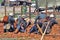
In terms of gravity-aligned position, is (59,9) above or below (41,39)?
below

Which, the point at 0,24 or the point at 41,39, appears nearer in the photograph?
the point at 41,39

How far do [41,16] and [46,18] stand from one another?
33 cm

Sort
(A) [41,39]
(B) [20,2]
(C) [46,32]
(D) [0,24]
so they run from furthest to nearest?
(B) [20,2]
(D) [0,24]
(C) [46,32]
(A) [41,39]

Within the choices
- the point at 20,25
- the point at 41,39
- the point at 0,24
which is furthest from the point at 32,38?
the point at 0,24

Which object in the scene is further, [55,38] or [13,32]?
[13,32]

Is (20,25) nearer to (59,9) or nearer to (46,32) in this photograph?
(46,32)

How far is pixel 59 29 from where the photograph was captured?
54.1 ft

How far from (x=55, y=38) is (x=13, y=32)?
275 cm

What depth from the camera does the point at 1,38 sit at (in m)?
12.7

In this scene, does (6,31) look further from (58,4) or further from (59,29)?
(58,4)

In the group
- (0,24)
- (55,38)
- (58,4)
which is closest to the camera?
(55,38)

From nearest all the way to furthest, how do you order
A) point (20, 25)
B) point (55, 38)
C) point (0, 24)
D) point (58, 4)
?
1. point (55, 38)
2. point (20, 25)
3. point (0, 24)
4. point (58, 4)

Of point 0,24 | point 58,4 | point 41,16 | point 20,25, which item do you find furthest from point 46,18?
point 58,4

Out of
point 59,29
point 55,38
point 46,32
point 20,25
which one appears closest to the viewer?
point 55,38
